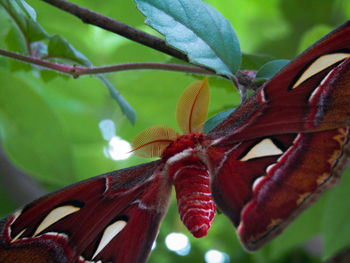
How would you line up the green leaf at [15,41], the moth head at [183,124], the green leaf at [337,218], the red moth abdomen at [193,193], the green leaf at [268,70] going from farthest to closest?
the green leaf at [337,218] < the green leaf at [15,41] < the green leaf at [268,70] < the moth head at [183,124] < the red moth abdomen at [193,193]

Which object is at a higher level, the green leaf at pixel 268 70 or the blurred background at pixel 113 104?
the green leaf at pixel 268 70

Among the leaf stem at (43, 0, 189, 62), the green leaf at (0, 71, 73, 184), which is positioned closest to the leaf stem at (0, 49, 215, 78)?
the leaf stem at (43, 0, 189, 62)

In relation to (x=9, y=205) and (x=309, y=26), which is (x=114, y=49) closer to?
(x=9, y=205)

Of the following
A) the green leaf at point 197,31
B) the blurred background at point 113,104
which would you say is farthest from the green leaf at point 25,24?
the green leaf at point 197,31

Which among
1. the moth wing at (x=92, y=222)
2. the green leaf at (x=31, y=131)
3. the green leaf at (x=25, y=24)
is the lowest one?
the green leaf at (x=31, y=131)

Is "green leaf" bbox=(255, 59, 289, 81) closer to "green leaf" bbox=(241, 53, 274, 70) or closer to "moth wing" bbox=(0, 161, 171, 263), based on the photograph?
"green leaf" bbox=(241, 53, 274, 70)

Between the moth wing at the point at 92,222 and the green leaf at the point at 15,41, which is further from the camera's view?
the green leaf at the point at 15,41

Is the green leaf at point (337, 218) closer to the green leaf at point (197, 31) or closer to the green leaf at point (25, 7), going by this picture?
the green leaf at point (197, 31)

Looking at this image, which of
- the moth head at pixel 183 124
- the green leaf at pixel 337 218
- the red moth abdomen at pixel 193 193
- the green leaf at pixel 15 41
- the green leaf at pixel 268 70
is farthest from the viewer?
the green leaf at pixel 337 218
